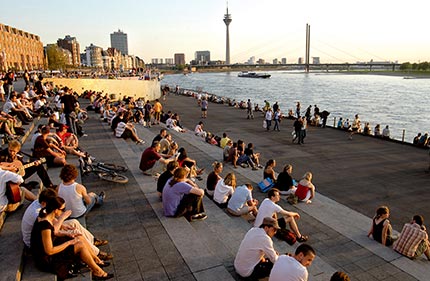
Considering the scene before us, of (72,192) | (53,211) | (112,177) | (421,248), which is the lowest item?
(421,248)

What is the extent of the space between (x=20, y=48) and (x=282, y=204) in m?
87.6

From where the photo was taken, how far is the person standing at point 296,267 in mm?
3816

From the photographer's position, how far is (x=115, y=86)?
38.2m

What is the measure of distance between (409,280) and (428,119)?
4337 cm

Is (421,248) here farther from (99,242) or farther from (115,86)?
(115,86)

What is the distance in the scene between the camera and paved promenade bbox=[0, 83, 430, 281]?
16.2ft

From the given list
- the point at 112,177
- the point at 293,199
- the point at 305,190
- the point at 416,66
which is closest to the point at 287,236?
the point at 293,199

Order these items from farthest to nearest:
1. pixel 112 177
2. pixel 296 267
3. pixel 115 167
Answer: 1. pixel 115 167
2. pixel 112 177
3. pixel 296 267

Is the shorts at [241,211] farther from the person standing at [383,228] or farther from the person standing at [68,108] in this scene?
the person standing at [68,108]

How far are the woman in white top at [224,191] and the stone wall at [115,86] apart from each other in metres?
29.4

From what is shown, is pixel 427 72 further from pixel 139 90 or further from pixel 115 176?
pixel 115 176

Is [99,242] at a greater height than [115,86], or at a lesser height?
lesser

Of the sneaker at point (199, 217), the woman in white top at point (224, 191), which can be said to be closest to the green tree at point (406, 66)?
the woman in white top at point (224, 191)

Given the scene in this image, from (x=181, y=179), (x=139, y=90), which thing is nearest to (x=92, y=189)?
(x=181, y=179)
